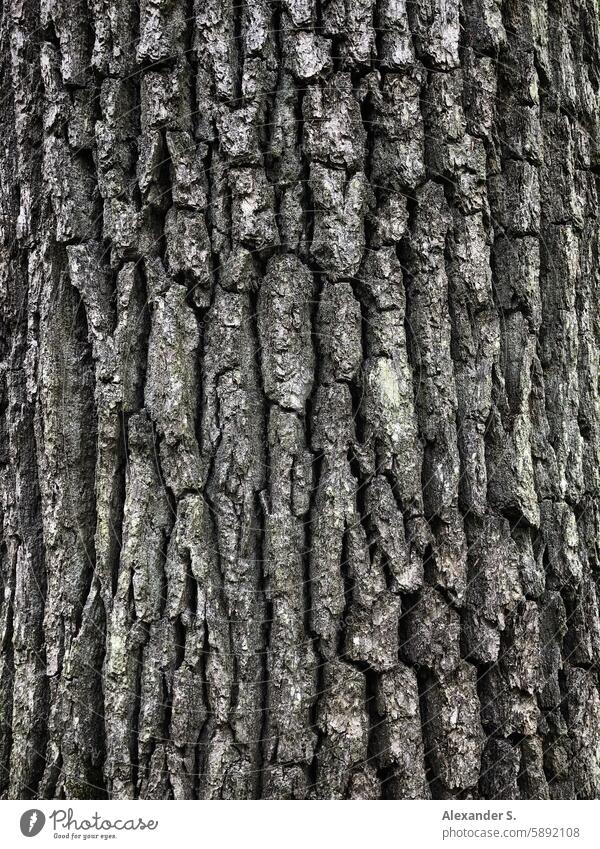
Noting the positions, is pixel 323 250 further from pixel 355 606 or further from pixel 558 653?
pixel 558 653

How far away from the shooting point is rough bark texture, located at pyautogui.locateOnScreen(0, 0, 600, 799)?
1559 millimetres

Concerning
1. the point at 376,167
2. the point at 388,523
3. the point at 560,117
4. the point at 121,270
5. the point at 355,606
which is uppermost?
the point at 560,117

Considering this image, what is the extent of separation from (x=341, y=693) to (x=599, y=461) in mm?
884

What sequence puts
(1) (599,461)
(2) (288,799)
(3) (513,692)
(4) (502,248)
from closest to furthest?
(2) (288,799), (3) (513,692), (4) (502,248), (1) (599,461)

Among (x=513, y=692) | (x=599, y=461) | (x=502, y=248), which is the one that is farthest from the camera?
(x=599, y=461)

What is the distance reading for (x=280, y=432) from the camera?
1.59 meters

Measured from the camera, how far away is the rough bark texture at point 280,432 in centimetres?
156

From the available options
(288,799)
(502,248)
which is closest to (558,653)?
(288,799)

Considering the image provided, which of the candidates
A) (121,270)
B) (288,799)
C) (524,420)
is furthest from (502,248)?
(288,799)

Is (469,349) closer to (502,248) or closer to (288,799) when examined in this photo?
(502,248)

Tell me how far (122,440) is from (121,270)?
1.25 feet

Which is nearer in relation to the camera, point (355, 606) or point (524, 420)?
point (355, 606)

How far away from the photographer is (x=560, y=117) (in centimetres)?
188

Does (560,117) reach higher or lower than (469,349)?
higher
